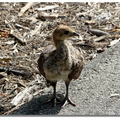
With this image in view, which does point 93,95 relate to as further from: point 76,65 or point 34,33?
point 34,33

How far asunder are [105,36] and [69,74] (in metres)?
2.66

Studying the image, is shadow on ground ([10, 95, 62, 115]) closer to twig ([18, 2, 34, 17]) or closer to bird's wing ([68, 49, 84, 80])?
bird's wing ([68, 49, 84, 80])

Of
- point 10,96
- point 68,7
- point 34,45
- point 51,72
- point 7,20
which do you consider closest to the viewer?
point 51,72

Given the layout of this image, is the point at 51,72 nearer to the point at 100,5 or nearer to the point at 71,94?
the point at 71,94

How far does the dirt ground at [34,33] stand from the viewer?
6.30 m

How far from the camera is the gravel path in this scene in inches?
219

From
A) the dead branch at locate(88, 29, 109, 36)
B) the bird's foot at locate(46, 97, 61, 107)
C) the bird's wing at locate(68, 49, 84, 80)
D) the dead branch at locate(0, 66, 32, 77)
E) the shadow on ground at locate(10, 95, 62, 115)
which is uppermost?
the bird's wing at locate(68, 49, 84, 80)

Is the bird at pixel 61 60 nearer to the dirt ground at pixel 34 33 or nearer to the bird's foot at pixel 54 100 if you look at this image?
the bird's foot at pixel 54 100

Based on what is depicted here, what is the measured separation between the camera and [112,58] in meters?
6.84

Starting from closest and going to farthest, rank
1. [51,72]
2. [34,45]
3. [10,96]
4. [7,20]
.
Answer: [51,72]
[10,96]
[34,45]
[7,20]

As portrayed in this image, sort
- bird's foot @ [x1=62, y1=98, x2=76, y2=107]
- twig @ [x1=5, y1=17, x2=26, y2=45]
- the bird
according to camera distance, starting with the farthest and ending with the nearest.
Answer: twig @ [x1=5, y1=17, x2=26, y2=45]
bird's foot @ [x1=62, y1=98, x2=76, y2=107]
the bird

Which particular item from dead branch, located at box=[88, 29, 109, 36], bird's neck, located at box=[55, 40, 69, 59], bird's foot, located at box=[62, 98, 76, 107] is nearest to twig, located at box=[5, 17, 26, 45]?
dead branch, located at box=[88, 29, 109, 36]

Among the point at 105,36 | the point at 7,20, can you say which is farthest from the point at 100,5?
the point at 7,20

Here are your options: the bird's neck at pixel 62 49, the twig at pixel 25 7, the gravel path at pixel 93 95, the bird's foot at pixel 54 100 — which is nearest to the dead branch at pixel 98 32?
the gravel path at pixel 93 95
